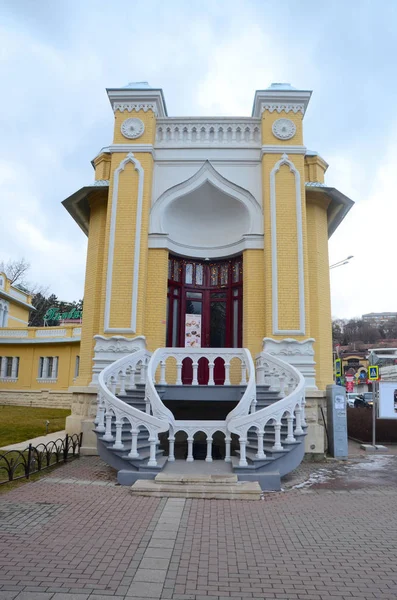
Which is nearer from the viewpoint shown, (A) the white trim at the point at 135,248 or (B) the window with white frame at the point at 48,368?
(A) the white trim at the point at 135,248

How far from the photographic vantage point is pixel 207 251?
13.3m

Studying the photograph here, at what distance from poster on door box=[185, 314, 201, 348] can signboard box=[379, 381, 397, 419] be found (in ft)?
19.9

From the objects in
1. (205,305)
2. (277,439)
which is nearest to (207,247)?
(205,305)

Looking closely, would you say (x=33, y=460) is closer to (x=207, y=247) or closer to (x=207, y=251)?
(x=207, y=251)

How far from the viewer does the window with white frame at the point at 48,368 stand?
27.6 meters

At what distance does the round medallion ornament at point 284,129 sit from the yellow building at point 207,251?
0.03m

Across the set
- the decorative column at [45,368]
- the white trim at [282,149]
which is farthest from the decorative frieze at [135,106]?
the decorative column at [45,368]

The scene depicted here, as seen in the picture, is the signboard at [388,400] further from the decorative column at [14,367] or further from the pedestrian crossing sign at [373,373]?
the decorative column at [14,367]

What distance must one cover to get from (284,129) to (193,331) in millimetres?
6429

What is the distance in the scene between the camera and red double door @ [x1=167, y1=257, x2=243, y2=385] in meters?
12.7

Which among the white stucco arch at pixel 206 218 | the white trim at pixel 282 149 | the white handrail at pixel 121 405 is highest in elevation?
the white trim at pixel 282 149

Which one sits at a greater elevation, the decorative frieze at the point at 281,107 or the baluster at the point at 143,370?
the decorative frieze at the point at 281,107

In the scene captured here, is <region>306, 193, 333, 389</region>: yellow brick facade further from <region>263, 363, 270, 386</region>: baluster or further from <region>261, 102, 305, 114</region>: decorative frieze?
<region>261, 102, 305, 114</region>: decorative frieze

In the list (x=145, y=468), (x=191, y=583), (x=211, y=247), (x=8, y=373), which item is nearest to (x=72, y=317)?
(x=8, y=373)
